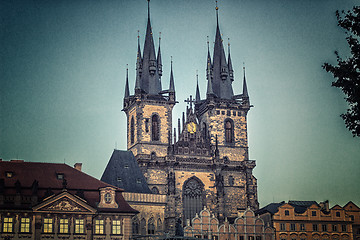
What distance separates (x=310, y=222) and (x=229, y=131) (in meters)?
18.3

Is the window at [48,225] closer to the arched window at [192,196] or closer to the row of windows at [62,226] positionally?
the row of windows at [62,226]

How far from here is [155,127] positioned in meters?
76.1

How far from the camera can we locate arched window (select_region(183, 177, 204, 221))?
7223 cm

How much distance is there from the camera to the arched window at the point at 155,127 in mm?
75500

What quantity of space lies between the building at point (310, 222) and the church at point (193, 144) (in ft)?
23.1

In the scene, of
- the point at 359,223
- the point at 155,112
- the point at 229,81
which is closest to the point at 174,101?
the point at 155,112

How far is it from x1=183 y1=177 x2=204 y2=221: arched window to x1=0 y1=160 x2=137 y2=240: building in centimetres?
2365

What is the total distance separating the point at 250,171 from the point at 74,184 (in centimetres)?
3355

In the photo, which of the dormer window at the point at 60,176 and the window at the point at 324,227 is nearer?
the dormer window at the point at 60,176

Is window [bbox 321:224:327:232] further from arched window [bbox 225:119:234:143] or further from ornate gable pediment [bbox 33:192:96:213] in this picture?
ornate gable pediment [bbox 33:192:96:213]

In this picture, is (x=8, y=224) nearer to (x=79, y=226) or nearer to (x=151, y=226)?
(x=79, y=226)

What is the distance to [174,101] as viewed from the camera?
76.7 meters

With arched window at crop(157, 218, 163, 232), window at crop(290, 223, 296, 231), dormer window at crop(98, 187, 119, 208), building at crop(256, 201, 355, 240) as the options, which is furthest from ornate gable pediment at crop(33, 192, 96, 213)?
window at crop(290, 223, 296, 231)

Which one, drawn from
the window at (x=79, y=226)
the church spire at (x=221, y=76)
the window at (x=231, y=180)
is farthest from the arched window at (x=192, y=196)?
the window at (x=79, y=226)
